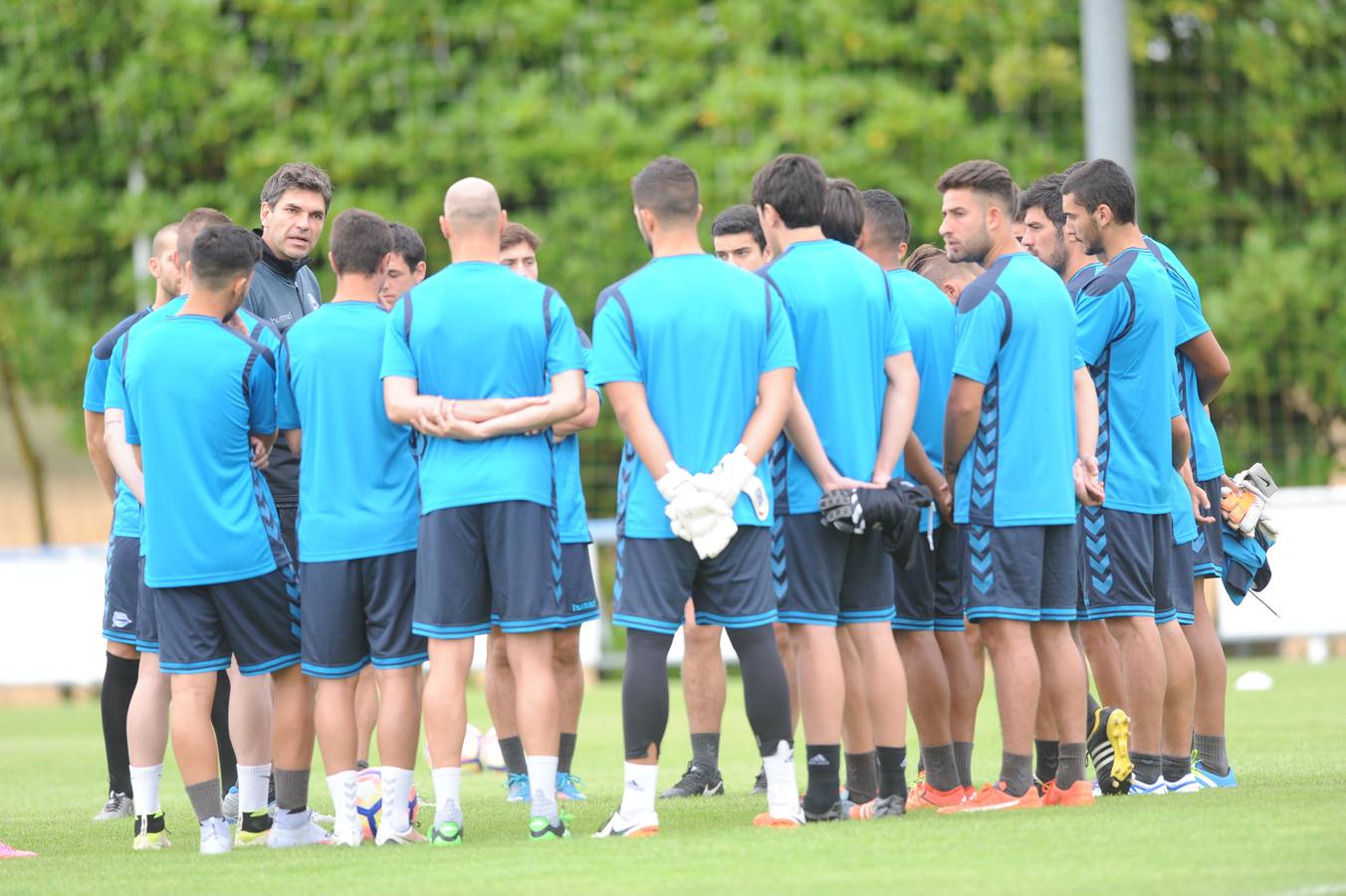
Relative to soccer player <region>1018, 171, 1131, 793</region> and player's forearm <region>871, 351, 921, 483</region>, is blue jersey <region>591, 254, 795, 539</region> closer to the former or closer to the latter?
player's forearm <region>871, 351, 921, 483</region>

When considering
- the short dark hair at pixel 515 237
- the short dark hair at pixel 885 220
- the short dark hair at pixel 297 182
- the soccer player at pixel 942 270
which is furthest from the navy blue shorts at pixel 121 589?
the soccer player at pixel 942 270

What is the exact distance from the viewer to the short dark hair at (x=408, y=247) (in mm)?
7734

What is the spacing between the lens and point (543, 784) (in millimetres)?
6352

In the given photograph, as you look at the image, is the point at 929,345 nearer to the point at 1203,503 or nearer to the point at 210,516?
the point at 1203,503

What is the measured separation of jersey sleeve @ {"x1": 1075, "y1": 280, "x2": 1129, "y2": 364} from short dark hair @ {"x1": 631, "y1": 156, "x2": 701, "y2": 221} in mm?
1666

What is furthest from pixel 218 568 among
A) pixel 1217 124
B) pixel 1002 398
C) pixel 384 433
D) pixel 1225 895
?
pixel 1217 124

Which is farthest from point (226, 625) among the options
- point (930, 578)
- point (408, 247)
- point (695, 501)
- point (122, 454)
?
point (930, 578)

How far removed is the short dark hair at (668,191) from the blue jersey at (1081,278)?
6.03 feet

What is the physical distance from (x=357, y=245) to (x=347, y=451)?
0.71m

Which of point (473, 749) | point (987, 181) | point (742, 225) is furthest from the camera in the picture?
point (473, 749)

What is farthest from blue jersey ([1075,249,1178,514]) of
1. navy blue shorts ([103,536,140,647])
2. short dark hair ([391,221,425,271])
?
navy blue shorts ([103,536,140,647])

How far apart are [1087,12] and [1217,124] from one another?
2.72m

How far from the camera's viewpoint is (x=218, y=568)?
6.55 metres

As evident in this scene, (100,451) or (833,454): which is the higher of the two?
(100,451)
